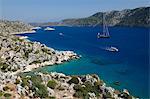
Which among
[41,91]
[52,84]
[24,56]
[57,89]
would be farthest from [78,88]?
[24,56]

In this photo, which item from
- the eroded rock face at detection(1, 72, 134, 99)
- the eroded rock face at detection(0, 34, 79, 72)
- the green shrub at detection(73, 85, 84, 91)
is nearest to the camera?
the eroded rock face at detection(1, 72, 134, 99)

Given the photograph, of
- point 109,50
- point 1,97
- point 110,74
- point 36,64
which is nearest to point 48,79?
point 1,97

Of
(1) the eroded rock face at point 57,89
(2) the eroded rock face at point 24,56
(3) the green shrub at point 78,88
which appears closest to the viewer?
(1) the eroded rock face at point 57,89

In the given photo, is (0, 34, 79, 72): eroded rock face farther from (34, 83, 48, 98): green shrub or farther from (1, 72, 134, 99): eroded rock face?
(34, 83, 48, 98): green shrub

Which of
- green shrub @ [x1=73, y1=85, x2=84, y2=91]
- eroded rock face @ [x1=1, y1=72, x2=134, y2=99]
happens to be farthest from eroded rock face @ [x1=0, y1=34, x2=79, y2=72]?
green shrub @ [x1=73, y1=85, x2=84, y2=91]

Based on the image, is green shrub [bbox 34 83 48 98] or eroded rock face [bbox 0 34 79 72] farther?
eroded rock face [bbox 0 34 79 72]

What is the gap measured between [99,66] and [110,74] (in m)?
9.60

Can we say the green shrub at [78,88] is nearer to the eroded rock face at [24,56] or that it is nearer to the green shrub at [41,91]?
the green shrub at [41,91]

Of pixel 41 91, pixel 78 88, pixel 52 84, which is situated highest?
pixel 41 91

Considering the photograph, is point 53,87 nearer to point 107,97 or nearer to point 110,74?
point 107,97

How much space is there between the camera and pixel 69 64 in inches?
2879

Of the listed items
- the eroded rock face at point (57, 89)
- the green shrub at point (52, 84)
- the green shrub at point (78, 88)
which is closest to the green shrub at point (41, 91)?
the eroded rock face at point (57, 89)

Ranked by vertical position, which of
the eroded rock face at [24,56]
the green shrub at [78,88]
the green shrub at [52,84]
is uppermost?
the green shrub at [52,84]

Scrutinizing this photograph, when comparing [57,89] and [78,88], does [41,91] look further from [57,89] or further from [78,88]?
[78,88]
